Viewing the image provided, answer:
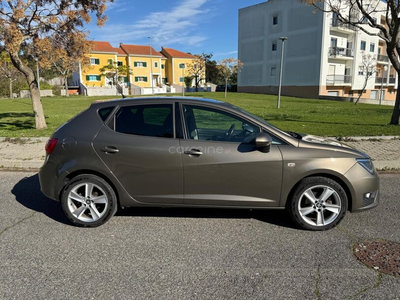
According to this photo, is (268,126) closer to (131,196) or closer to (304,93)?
(131,196)

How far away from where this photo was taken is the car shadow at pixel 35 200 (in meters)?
4.38

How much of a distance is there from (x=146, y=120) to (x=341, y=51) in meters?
43.5

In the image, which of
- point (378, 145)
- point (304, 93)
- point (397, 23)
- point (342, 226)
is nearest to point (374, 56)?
point (304, 93)

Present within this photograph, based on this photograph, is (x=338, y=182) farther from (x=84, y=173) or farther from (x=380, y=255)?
(x=84, y=173)

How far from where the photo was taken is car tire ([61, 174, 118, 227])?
3.88m

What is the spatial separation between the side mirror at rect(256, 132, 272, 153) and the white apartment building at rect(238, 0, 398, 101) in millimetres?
39752

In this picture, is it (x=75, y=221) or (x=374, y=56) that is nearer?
(x=75, y=221)

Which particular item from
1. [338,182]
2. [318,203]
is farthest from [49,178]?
[338,182]

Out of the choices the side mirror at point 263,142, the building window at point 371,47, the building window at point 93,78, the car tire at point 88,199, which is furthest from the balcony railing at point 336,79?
the car tire at point 88,199

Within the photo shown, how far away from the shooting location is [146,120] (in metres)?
3.99

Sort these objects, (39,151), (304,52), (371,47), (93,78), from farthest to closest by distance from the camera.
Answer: (93,78) → (371,47) → (304,52) → (39,151)

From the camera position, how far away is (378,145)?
870 cm

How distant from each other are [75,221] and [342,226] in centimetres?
342

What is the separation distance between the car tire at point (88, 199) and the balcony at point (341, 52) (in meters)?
42.2
